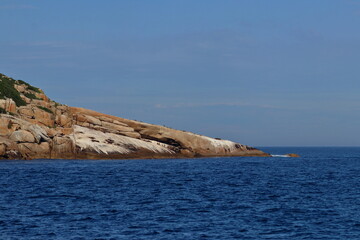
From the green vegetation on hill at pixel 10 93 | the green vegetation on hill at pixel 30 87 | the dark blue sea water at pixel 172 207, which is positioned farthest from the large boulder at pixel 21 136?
the green vegetation on hill at pixel 30 87

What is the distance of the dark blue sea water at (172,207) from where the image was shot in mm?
30547

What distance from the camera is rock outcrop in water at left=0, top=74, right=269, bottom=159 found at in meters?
84.9

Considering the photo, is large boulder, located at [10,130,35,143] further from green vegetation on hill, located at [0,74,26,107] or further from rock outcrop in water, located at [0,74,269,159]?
green vegetation on hill, located at [0,74,26,107]

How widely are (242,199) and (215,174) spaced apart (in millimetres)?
26854

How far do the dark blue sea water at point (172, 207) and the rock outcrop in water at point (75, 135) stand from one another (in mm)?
20282

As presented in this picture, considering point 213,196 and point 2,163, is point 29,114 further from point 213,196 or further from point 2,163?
point 213,196

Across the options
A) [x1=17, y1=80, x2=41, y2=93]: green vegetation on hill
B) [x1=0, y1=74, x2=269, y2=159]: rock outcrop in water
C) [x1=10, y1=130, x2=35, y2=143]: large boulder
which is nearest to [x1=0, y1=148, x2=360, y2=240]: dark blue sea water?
[x1=10, y1=130, x2=35, y2=143]: large boulder

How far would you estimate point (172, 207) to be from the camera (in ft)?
130

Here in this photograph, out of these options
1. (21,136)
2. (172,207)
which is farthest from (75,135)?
(172,207)

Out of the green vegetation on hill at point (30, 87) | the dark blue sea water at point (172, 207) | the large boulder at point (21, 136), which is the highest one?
the green vegetation on hill at point (30, 87)

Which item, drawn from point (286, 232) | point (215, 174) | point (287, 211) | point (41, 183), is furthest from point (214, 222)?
point (215, 174)

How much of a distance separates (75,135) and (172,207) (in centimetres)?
5724

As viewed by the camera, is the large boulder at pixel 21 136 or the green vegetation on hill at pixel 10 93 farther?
the green vegetation on hill at pixel 10 93

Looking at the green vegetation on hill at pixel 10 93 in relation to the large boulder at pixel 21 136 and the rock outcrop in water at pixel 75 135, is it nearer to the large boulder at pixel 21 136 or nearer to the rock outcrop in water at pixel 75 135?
the rock outcrop in water at pixel 75 135
